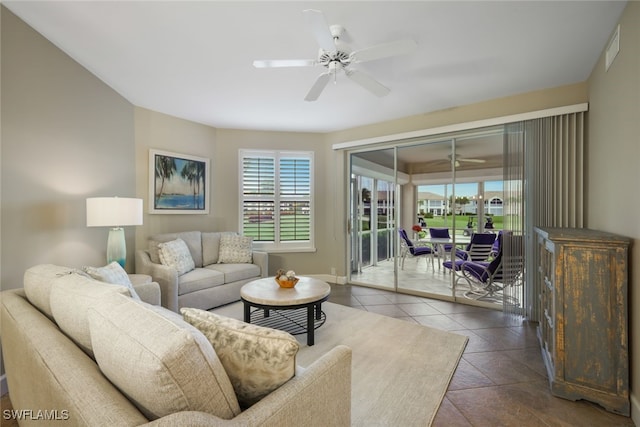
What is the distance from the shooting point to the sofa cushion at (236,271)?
378 centimetres

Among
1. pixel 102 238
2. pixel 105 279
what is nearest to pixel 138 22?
pixel 105 279

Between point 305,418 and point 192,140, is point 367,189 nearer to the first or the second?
point 192,140

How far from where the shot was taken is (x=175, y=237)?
3.88 meters

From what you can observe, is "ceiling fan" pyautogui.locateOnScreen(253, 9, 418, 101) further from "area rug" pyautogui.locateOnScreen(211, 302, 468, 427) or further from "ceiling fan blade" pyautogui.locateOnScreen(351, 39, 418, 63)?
"area rug" pyautogui.locateOnScreen(211, 302, 468, 427)

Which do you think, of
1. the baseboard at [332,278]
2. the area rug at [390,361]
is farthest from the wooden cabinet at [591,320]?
the baseboard at [332,278]

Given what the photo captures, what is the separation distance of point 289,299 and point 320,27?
2.10 metres

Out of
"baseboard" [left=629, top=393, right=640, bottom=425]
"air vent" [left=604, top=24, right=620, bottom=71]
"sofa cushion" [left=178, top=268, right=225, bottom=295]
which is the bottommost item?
"baseboard" [left=629, top=393, right=640, bottom=425]

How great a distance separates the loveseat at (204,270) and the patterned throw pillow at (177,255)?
1.7 inches

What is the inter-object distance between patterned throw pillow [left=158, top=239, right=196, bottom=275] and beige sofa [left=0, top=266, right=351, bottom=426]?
2.09 m

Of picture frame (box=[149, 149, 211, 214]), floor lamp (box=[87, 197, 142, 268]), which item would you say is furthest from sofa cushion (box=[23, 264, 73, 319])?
picture frame (box=[149, 149, 211, 214])

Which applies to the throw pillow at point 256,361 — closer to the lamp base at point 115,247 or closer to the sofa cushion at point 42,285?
the sofa cushion at point 42,285

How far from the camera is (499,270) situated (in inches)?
140

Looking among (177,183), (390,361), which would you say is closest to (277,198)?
(177,183)

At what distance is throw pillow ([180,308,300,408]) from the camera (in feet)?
3.19
